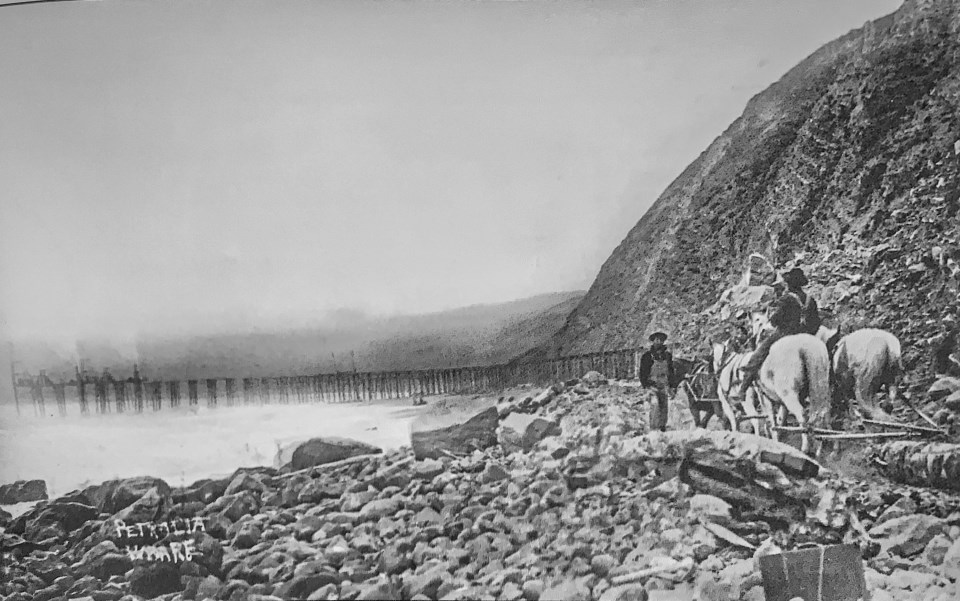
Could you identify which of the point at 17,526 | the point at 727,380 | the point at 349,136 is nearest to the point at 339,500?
the point at 17,526

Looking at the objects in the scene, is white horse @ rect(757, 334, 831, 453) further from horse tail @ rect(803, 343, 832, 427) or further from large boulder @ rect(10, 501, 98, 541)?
large boulder @ rect(10, 501, 98, 541)

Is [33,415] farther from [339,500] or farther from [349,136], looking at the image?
[349,136]

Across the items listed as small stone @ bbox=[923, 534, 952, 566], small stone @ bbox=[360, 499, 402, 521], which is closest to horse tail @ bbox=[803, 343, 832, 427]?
small stone @ bbox=[923, 534, 952, 566]

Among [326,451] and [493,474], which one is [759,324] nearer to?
[493,474]

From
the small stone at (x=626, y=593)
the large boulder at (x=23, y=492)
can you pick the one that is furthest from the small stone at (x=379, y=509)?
the large boulder at (x=23, y=492)

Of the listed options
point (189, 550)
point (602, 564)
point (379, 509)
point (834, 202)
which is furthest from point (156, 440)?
point (834, 202)

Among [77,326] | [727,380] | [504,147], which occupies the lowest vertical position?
[727,380]

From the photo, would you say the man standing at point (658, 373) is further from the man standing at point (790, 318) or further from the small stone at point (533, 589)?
the small stone at point (533, 589)
